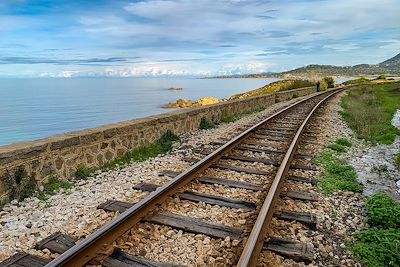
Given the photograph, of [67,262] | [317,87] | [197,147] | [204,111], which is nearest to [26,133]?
[204,111]

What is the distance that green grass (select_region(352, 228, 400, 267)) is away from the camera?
3555 millimetres

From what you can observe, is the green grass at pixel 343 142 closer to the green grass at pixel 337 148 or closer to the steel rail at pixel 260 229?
the green grass at pixel 337 148

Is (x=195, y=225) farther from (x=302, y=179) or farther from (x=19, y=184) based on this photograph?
(x=19, y=184)

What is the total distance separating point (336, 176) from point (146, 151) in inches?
155

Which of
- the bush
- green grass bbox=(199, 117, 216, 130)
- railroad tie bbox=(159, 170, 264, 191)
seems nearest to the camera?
railroad tie bbox=(159, 170, 264, 191)

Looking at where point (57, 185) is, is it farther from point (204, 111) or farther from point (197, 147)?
point (204, 111)

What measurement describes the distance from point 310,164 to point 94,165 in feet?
13.3

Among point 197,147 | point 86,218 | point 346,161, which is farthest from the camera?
point 197,147

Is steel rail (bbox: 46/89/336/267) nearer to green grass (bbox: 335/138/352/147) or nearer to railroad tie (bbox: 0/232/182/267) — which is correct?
railroad tie (bbox: 0/232/182/267)

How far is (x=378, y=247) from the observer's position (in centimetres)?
377

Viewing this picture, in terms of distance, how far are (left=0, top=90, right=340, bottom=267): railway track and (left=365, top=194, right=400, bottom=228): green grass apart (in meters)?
0.75

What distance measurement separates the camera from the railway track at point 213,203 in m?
3.31

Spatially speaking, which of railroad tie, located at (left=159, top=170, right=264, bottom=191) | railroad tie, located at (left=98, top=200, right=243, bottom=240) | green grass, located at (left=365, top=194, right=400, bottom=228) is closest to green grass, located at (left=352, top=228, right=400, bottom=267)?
green grass, located at (left=365, top=194, right=400, bottom=228)

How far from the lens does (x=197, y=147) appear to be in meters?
8.31
